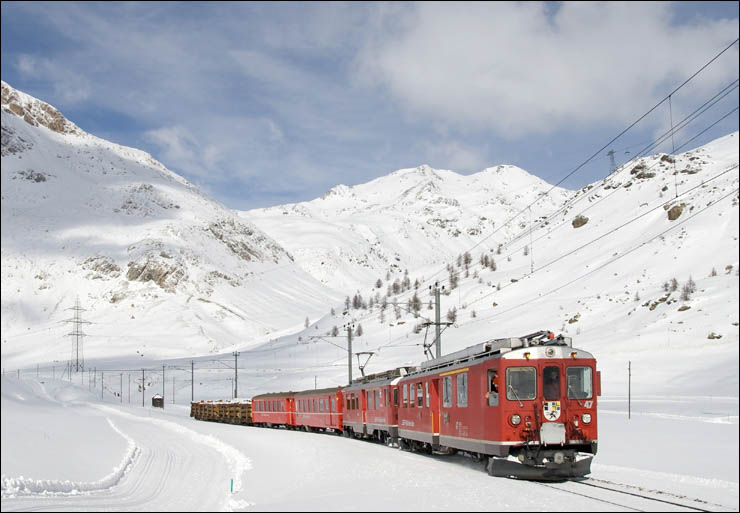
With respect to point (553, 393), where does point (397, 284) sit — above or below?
above

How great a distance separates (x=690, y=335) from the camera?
49688 mm

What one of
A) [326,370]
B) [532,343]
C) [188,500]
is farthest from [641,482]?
[326,370]

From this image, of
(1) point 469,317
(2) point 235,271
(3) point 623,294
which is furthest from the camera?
(2) point 235,271

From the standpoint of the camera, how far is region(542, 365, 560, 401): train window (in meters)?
18.5

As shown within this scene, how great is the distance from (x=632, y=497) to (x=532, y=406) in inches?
154

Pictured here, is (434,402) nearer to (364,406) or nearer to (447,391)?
(447,391)

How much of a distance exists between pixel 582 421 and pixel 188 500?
10.1m

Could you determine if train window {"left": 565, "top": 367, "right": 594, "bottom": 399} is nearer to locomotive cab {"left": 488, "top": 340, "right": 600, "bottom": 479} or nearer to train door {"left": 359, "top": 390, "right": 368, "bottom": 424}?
locomotive cab {"left": 488, "top": 340, "right": 600, "bottom": 479}

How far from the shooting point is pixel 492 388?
1880cm

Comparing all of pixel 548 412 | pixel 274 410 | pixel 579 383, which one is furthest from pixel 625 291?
pixel 548 412

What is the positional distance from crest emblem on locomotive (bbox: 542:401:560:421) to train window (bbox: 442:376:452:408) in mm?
4395

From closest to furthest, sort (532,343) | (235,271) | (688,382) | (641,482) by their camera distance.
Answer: (641,482)
(532,343)
(688,382)
(235,271)

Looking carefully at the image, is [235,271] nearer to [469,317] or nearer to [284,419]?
[469,317]

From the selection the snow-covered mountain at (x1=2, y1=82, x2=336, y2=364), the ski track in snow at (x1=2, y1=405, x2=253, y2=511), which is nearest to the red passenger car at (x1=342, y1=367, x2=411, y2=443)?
the ski track in snow at (x1=2, y1=405, x2=253, y2=511)
